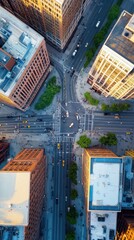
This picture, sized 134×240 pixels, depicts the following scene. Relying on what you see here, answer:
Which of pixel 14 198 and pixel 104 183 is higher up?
pixel 104 183

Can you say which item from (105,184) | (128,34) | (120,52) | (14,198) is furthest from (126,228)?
(128,34)

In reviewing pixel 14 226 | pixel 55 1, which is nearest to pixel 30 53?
pixel 55 1

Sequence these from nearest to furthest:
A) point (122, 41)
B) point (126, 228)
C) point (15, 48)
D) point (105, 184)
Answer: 1. point (122, 41)
2. point (15, 48)
3. point (105, 184)
4. point (126, 228)

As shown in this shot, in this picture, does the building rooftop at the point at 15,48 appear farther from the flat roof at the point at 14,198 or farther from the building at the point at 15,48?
the flat roof at the point at 14,198

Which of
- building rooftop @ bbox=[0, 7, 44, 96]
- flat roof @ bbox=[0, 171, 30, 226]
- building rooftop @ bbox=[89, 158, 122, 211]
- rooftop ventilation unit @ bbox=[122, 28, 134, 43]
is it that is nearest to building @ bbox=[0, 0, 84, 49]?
building rooftop @ bbox=[0, 7, 44, 96]

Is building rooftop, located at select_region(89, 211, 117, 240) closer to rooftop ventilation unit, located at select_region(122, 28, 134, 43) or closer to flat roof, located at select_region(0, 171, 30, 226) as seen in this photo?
flat roof, located at select_region(0, 171, 30, 226)

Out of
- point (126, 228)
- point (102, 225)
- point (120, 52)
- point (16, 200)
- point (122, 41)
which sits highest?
point (122, 41)

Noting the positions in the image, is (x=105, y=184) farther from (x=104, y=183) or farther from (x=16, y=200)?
(x=16, y=200)
